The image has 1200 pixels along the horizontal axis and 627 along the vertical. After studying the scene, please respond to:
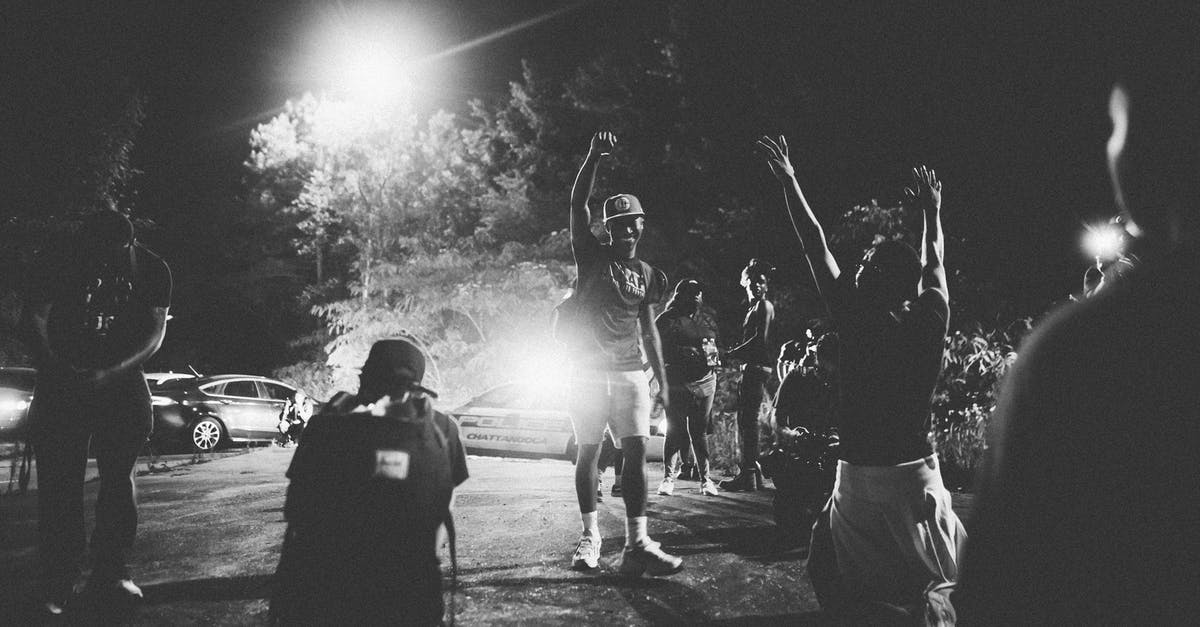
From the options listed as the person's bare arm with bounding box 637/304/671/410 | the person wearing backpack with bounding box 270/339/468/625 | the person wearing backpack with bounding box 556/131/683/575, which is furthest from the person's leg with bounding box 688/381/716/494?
→ the person wearing backpack with bounding box 270/339/468/625

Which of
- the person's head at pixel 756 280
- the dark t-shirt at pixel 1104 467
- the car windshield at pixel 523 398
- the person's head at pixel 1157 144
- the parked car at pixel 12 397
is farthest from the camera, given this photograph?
the parked car at pixel 12 397

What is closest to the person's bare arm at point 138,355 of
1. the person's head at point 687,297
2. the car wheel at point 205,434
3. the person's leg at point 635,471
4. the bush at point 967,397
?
the person's leg at point 635,471

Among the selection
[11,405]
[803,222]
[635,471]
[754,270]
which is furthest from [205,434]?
[803,222]

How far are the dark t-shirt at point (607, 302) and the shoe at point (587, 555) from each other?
1059mm

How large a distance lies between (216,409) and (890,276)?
1518 centimetres

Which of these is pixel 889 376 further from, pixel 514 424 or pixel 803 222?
pixel 514 424

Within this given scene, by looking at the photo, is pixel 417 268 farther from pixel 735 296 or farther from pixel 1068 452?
pixel 1068 452

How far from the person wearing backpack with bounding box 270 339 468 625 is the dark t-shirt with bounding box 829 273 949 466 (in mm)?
1420

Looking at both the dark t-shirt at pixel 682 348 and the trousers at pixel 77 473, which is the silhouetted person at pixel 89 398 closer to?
the trousers at pixel 77 473

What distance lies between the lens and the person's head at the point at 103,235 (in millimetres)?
3615

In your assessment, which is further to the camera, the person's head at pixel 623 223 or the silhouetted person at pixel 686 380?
the silhouetted person at pixel 686 380

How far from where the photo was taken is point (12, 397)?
12.5 m

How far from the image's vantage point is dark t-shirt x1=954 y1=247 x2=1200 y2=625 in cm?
75

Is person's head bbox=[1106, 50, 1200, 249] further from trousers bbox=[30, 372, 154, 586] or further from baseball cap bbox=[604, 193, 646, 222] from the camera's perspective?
trousers bbox=[30, 372, 154, 586]
